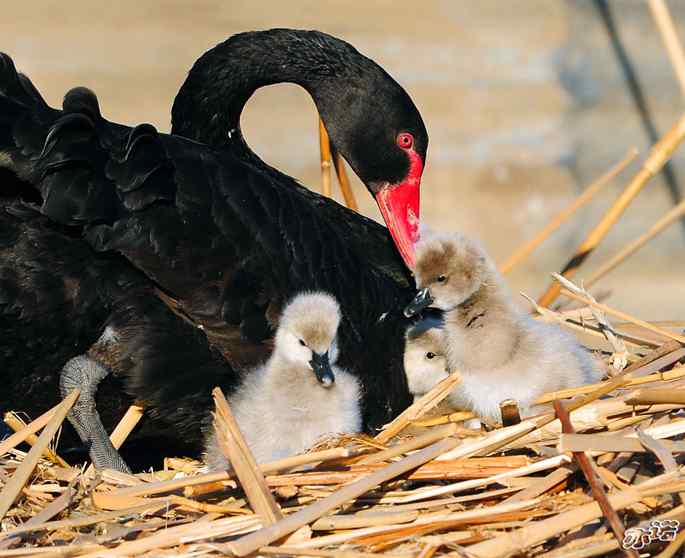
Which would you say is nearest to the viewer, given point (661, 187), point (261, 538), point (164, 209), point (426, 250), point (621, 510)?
point (261, 538)

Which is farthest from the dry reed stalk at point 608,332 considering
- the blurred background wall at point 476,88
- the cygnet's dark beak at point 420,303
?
the blurred background wall at point 476,88

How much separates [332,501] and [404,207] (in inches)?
54.5

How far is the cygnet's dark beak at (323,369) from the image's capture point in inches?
102

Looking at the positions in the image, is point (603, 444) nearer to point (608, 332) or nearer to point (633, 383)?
point (633, 383)

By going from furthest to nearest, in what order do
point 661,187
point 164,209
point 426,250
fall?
1. point 661,187
2. point 426,250
3. point 164,209

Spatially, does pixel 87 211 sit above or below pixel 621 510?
above

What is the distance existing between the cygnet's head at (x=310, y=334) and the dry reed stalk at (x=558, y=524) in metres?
0.57

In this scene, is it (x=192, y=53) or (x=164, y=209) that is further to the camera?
(x=192, y=53)

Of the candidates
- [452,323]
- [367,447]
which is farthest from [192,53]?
[367,447]

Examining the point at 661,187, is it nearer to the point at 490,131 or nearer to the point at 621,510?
the point at 490,131

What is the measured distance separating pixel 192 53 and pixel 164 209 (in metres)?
2.25

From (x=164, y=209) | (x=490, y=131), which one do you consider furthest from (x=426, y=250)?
(x=490, y=131)

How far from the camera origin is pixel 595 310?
309 cm

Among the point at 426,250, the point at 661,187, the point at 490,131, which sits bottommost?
the point at 426,250
